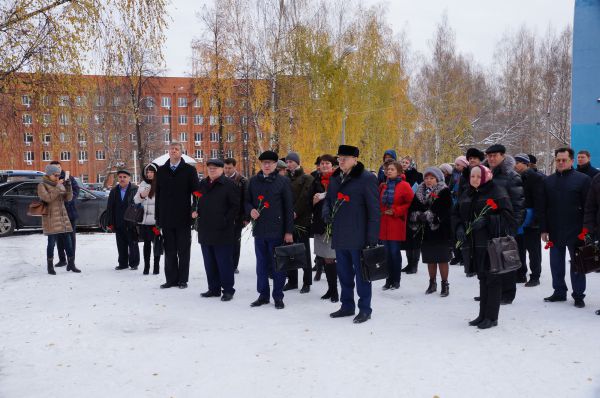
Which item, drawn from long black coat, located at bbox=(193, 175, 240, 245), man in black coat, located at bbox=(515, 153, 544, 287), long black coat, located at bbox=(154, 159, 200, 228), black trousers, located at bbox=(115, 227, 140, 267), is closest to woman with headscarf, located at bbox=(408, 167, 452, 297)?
man in black coat, located at bbox=(515, 153, 544, 287)

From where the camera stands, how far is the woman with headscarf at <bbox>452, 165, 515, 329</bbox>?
20.0 feet

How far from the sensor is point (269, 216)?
7277 mm

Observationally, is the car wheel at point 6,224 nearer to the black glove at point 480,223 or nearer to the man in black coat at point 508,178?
the man in black coat at point 508,178

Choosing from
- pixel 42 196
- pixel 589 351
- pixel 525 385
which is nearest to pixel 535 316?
pixel 589 351

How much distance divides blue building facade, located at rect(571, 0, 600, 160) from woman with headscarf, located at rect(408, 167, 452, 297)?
7.14m

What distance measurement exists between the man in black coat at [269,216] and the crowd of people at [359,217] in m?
0.01

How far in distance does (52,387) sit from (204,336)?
1.73 meters

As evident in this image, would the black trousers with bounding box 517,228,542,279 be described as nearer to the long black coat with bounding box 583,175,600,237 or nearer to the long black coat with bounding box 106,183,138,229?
the long black coat with bounding box 583,175,600,237

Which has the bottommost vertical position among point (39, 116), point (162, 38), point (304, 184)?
point (304, 184)

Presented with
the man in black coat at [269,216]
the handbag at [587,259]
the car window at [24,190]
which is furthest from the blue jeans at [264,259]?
the car window at [24,190]

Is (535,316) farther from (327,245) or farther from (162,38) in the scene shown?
(162,38)

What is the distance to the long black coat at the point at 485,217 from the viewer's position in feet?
20.0

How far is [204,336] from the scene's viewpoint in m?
5.94

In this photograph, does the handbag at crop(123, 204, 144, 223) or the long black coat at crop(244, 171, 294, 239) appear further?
the handbag at crop(123, 204, 144, 223)
